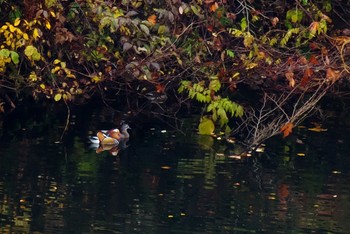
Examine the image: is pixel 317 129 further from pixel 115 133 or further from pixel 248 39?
pixel 115 133

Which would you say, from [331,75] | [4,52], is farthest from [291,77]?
[4,52]

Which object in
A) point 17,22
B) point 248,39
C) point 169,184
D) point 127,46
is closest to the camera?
point 169,184

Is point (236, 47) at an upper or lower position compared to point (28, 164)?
upper

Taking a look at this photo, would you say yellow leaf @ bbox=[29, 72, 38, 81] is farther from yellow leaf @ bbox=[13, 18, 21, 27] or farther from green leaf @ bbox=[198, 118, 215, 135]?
green leaf @ bbox=[198, 118, 215, 135]

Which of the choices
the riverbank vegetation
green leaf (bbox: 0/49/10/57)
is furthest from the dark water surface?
green leaf (bbox: 0/49/10/57)

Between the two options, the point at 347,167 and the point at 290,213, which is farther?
the point at 347,167

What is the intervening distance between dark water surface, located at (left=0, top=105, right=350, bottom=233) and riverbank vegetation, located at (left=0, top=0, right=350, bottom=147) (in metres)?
0.47

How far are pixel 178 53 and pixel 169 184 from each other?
8.58 feet

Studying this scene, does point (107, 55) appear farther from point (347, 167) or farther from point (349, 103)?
point (349, 103)

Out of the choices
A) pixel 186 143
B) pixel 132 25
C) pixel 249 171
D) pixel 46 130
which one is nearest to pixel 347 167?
pixel 249 171

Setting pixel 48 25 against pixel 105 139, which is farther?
pixel 105 139

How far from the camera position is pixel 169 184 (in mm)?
9719

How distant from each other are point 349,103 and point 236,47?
10.3ft

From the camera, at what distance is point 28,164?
1032 centimetres
